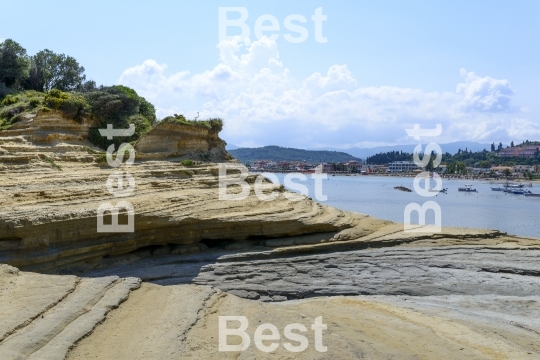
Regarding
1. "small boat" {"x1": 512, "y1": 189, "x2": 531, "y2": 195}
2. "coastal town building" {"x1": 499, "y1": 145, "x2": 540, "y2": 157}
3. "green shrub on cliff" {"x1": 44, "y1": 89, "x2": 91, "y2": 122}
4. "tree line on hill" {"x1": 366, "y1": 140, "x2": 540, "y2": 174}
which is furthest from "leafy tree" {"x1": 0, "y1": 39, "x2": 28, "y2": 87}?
"coastal town building" {"x1": 499, "y1": 145, "x2": 540, "y2": 157}

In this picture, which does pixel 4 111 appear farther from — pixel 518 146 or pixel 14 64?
pixel 518 146

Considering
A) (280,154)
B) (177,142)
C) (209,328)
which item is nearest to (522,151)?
(280,154)

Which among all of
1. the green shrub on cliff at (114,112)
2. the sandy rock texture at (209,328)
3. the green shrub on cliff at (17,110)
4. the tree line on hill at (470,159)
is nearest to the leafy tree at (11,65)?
the green shrub on cliff at (17,110)

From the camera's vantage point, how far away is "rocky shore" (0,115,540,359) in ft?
23.0

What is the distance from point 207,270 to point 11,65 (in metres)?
23.6

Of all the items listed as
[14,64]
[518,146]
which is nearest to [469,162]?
[518,146]

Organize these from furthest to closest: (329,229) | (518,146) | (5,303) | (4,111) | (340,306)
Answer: (518,146) → (4,111) → (329,229) → (340,306) → (5,303)

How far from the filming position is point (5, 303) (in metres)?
7.42

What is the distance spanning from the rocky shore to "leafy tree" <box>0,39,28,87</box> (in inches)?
576

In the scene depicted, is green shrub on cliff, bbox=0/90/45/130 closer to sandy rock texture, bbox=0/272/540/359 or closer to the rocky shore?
the rocky shore

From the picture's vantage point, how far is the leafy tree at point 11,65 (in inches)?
1197

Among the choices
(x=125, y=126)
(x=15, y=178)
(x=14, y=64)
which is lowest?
(x=15, y=178)

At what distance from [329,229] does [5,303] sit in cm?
1111

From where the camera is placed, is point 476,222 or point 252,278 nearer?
point 252,278
